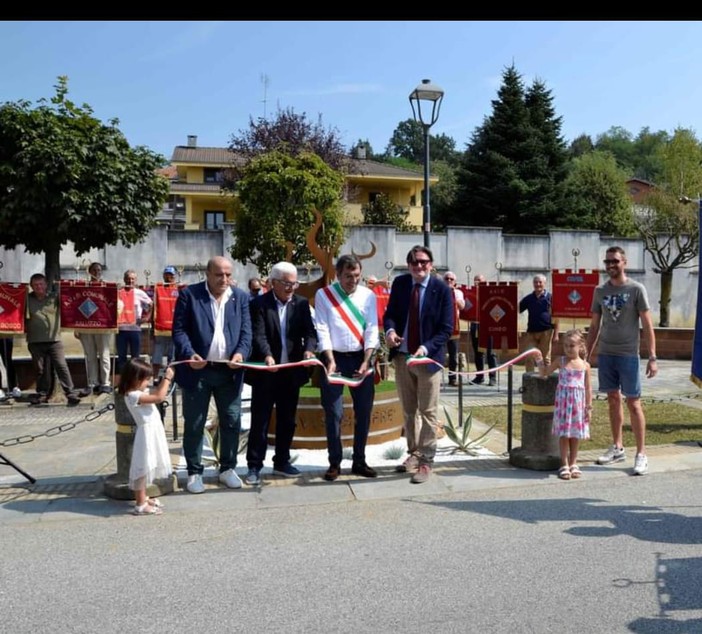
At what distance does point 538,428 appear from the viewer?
6.90 m

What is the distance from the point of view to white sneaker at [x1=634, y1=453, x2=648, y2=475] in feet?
21.8

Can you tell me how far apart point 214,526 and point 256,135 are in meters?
35.5

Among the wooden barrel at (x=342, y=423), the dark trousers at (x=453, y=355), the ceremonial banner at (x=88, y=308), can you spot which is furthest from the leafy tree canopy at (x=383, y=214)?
the wooden barrel at (x=342, y=423)

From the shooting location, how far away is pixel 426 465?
658cm

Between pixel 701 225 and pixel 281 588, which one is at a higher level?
pixel 701 225

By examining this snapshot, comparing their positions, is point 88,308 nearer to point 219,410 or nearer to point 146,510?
point 219,410

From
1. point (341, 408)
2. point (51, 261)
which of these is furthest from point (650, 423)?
point (51, 261)

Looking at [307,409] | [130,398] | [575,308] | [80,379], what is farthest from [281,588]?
[575,308]

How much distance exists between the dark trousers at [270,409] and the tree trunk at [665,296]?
23.0 metres

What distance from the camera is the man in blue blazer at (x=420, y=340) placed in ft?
21.5

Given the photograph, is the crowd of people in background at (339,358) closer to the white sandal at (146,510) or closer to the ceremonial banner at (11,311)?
the white sandal at (146,510)

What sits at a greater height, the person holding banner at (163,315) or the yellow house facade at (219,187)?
the yellow house facade at (219,187)

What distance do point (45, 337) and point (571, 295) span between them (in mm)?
8887
